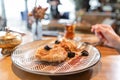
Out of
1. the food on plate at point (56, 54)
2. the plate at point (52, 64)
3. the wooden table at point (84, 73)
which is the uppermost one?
the food on plate at point (56, 54)

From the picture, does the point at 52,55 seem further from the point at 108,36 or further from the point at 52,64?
the point at 108,36

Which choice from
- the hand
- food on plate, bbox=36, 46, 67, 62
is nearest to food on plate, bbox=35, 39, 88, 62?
food on plate, bbox=36, 46, 67, 62

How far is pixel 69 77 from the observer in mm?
771

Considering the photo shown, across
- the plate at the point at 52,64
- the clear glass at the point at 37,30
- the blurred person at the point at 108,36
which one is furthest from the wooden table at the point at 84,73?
the clear glass at the point at 37,30

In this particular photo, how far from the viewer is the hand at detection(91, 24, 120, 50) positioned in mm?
1081

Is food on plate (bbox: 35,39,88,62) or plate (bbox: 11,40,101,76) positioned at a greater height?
food on plate (bbox: 35,39,88,62)

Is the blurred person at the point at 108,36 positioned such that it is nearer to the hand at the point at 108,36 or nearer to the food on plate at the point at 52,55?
the hand at the point at 108,36

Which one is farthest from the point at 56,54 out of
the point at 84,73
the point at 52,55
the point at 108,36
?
the point at 108,36

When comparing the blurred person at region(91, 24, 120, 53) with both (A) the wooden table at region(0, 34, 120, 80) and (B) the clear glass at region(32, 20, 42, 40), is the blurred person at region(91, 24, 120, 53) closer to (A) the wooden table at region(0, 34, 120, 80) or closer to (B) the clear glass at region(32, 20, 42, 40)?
(A) the wooden table at region(0, 34, 120, 80)

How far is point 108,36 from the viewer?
1098 millimetres

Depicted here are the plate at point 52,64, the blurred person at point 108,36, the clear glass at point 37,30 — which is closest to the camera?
the plate at point 52,64

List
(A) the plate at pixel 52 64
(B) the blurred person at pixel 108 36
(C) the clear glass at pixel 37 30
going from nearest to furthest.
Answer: (A) the plate at pixel 52 64 < (B) the blurred person at pixel 108 36 < (C) the clear glass at pixel 37 30

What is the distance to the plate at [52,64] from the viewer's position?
0.73m

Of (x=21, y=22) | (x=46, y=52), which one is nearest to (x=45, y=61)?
(x=46, y=52)
